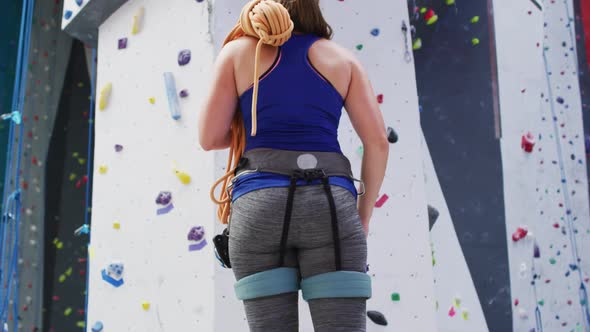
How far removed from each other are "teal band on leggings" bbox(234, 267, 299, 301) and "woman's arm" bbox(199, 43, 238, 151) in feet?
1.10

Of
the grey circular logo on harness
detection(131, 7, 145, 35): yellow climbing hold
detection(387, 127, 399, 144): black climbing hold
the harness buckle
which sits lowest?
the harness buckle

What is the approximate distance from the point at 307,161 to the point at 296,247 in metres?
0.18

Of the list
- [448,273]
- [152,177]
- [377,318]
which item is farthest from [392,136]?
[448,273]

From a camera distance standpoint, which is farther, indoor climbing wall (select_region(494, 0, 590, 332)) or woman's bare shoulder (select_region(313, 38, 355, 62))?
indoor climbing wall (select_region(494, 0, 590, 332))

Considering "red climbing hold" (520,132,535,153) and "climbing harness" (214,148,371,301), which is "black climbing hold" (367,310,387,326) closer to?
"climbing harness" (214,148,371,301)

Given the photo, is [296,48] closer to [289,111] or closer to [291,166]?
[289,111]

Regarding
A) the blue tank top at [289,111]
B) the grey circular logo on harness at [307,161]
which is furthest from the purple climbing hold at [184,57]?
the grey circular logo on harness at [307,161]

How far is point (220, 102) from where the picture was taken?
1.41 m

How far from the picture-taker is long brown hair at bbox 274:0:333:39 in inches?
56.0

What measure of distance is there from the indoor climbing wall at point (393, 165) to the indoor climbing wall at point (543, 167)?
3.88ft

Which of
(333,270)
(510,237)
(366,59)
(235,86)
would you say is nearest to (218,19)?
(366,59)

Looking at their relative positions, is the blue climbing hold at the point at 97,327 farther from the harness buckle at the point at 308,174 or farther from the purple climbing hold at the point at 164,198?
the harness buckle at the point at 308,174

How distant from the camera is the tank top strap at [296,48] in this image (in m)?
1.37

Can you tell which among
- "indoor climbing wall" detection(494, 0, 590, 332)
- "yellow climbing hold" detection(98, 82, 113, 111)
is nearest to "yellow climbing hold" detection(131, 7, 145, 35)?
"yellow climbing hold" detection(98, 82, 113, 111)
